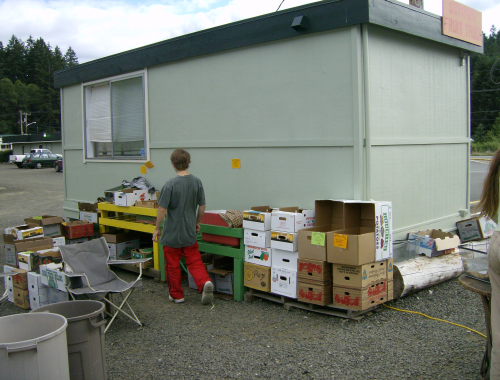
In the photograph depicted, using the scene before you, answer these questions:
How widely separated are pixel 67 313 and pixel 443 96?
5.74 meters

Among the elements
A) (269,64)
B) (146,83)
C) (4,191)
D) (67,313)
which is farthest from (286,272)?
(4,191)

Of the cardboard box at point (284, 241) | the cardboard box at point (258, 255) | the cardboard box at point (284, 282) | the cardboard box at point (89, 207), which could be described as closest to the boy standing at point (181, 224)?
the cardboard box at point (258, 255)

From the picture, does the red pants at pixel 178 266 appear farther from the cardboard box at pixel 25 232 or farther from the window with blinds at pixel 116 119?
the window with blinds at pixel 116 119

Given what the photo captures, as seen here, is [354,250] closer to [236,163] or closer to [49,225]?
[236,163]

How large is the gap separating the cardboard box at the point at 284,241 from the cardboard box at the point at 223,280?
0.79 m

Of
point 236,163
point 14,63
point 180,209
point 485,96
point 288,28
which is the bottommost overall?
point 180,209

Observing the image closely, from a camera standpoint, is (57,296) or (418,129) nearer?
(57,296)

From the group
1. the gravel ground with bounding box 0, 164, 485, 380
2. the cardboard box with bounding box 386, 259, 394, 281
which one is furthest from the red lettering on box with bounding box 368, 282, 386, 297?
the gravel ground with bounding box 0, 164, 485, 380

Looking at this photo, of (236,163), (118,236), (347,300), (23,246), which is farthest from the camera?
(118,236)

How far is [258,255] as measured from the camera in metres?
5.22

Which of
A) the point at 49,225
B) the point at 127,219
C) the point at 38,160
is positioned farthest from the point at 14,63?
the point at 127,219

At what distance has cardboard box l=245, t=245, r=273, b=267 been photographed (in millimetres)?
5129

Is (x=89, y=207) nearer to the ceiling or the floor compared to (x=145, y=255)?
nearer to the ceiling

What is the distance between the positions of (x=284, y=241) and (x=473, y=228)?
352 centimetres
